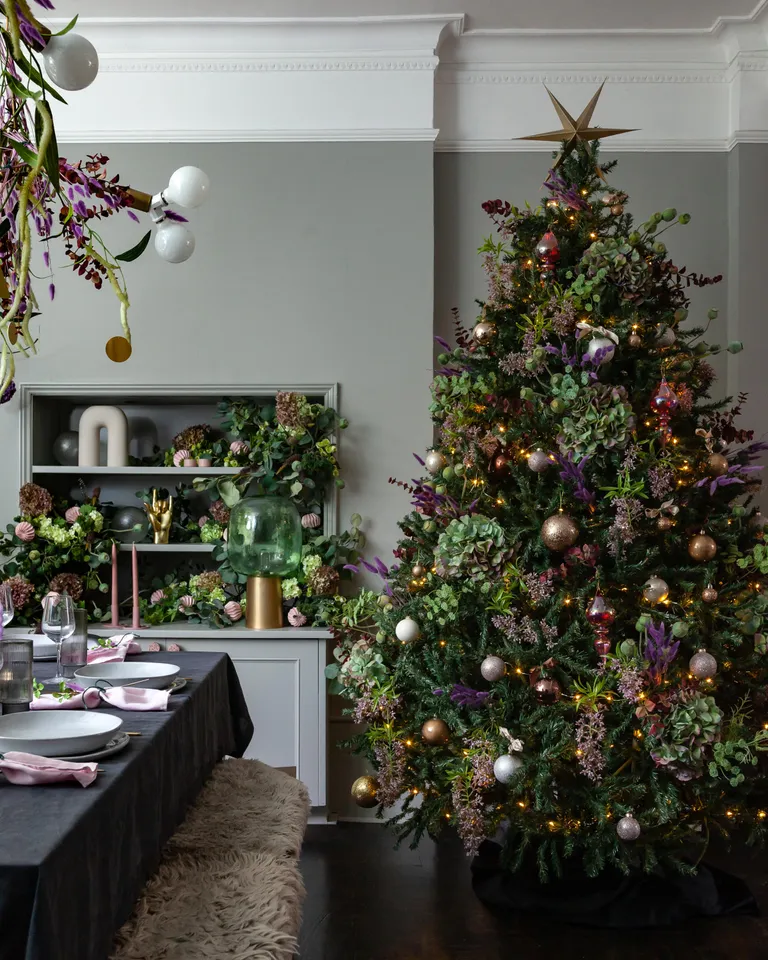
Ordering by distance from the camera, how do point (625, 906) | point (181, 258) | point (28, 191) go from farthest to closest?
point (625, 906), point (181, 258), point (28, 191)

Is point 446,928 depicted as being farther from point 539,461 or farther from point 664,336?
point 664,336

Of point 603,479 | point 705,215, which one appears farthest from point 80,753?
point 705,215

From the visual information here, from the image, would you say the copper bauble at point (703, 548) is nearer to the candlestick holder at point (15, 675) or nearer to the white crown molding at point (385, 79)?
the candlestick holder at point (15, 675)

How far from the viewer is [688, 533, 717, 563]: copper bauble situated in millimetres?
2607

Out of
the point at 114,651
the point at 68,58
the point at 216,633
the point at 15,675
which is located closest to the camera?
the point at 68,58

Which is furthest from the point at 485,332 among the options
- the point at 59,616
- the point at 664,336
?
the point at 59,616

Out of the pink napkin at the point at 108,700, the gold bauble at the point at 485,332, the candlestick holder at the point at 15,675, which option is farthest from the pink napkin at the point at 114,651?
the gold bauble at the point at 485,332

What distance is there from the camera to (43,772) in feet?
4.75

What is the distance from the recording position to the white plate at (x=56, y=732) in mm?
1569

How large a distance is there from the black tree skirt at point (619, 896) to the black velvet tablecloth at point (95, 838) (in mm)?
1177

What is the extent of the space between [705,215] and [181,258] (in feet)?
9.58

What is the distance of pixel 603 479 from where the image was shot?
2.68 m

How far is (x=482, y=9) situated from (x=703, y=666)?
2.75 metres

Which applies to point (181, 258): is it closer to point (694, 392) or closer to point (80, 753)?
point (80, 753)
